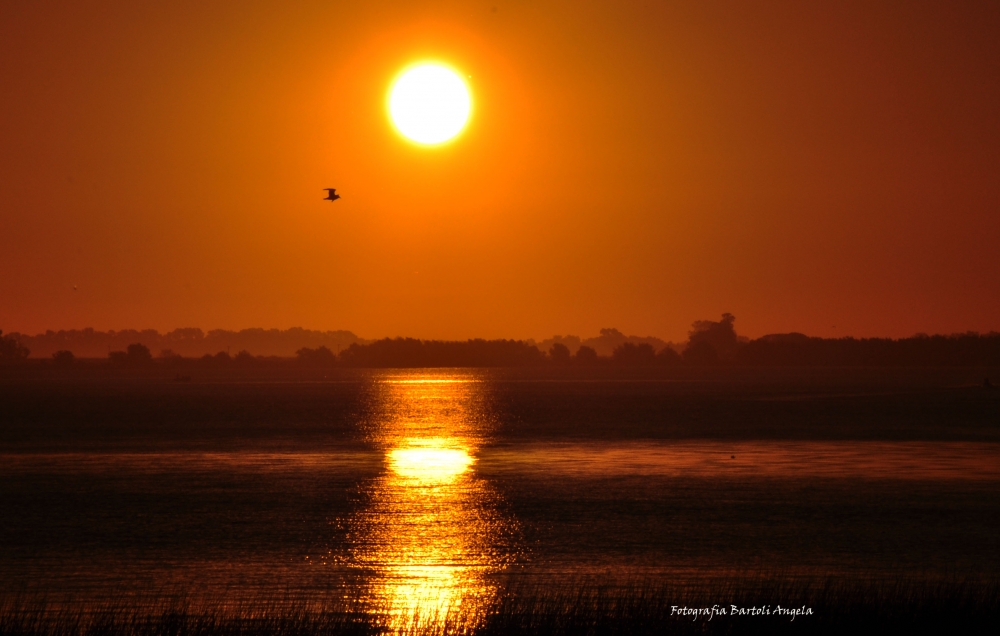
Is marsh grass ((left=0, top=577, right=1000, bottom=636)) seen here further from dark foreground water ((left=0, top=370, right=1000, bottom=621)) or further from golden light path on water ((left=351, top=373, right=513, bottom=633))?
dark foreground water ((left=0, top=370, right=1000, bottom=621))

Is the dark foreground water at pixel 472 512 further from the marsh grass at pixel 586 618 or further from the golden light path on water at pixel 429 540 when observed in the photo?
the marsh grass at pixel 586 618

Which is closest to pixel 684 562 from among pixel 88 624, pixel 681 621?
pixel 681 621

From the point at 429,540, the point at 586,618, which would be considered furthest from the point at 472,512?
the point at 586,618

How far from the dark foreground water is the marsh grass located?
2470 mm

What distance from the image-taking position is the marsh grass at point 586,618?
23.7 metres

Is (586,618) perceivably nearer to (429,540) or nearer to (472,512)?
(429,540)

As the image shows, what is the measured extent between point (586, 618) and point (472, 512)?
27.3 m

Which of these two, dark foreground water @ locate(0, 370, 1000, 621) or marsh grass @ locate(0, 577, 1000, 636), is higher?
marsh grass @ locate(0, 577, 1000, 636)

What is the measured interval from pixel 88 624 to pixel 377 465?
5217 cm

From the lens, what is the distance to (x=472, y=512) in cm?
5150

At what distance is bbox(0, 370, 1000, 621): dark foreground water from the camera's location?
36000mm

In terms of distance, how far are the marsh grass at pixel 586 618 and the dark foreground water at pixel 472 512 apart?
8.10ft

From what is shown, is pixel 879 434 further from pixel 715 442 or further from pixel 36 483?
pixel 36 483

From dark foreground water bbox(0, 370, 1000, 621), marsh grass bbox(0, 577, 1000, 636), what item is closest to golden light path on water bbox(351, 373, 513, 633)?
dark foreground water bbox(0, 370, 1000, 621)
